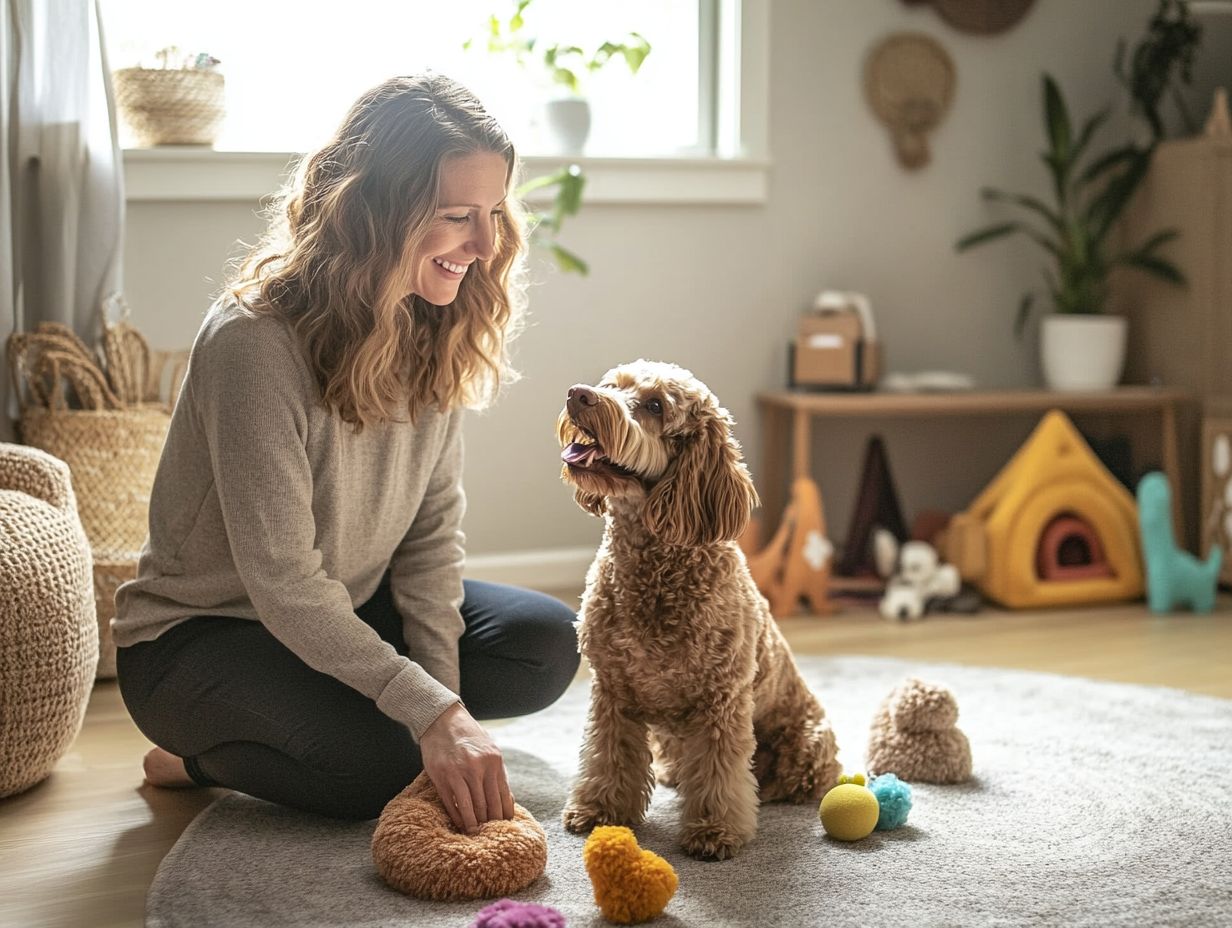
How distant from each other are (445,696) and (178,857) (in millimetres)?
426

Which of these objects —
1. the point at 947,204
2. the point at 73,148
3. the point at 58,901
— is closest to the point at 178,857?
the point at 58,901

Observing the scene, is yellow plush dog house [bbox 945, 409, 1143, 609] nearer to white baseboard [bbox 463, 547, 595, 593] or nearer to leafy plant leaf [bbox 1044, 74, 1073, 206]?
leafy plant leaf [bbox 1044, 74, 1073, 206]

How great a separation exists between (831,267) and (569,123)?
87 centimetres

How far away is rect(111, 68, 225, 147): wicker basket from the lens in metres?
2.91

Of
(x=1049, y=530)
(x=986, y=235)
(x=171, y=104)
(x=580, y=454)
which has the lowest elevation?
(x=1049, y=530)

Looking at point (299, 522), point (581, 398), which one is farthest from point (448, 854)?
point (581, 398)

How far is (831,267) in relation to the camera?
3.71 metres

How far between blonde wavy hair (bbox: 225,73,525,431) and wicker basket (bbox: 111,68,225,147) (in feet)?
4.14

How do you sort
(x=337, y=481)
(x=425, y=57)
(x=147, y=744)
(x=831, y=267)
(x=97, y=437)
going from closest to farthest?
(x=337, y=481) → (x=147, y=744) → (x=97, y=437) → (x=425, y=57) → (x=831, y=267)

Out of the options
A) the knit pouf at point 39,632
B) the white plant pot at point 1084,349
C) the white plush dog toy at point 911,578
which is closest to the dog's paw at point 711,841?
the knit pouf at point 39,632

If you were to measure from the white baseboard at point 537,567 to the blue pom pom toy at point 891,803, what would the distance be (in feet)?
5.59

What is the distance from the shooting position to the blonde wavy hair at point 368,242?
1698 millimetres

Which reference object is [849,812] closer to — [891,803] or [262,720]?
[891,803]

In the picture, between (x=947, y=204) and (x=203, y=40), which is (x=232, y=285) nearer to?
(x=203, y=40)
